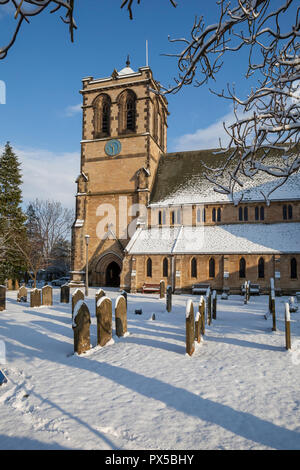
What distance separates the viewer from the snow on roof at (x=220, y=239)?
23.3 metres

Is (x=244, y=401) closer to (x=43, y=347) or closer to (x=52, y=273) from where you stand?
(x=43, y=347)

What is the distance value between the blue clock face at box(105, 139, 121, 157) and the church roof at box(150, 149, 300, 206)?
476 cm

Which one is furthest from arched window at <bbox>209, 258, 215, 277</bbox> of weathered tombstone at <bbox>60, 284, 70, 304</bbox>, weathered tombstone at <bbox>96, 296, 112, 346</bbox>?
weathered tombstone at <bbox>96, 296, 112, 346</bbox>

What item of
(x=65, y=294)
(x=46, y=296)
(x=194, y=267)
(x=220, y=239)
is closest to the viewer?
(x=46, y=296)

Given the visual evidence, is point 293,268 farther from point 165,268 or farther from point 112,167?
point 112,167

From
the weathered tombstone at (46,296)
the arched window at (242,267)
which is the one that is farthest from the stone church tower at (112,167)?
the weathered tombstone at (46,296)

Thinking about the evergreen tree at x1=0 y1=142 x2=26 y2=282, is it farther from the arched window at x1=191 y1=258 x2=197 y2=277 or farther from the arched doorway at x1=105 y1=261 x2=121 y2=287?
the arched window at x1=191 y1=258 x2=197 y2=277

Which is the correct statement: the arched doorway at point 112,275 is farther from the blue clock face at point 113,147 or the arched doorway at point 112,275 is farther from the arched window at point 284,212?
the arched window at point 284,212

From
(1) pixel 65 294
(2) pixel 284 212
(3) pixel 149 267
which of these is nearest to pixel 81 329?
(1) pixel 65 294

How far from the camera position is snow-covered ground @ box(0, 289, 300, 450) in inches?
159

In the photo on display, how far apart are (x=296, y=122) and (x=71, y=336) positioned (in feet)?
27.3

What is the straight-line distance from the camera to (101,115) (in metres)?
32.5

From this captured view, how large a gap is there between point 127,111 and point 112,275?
1677 cm
